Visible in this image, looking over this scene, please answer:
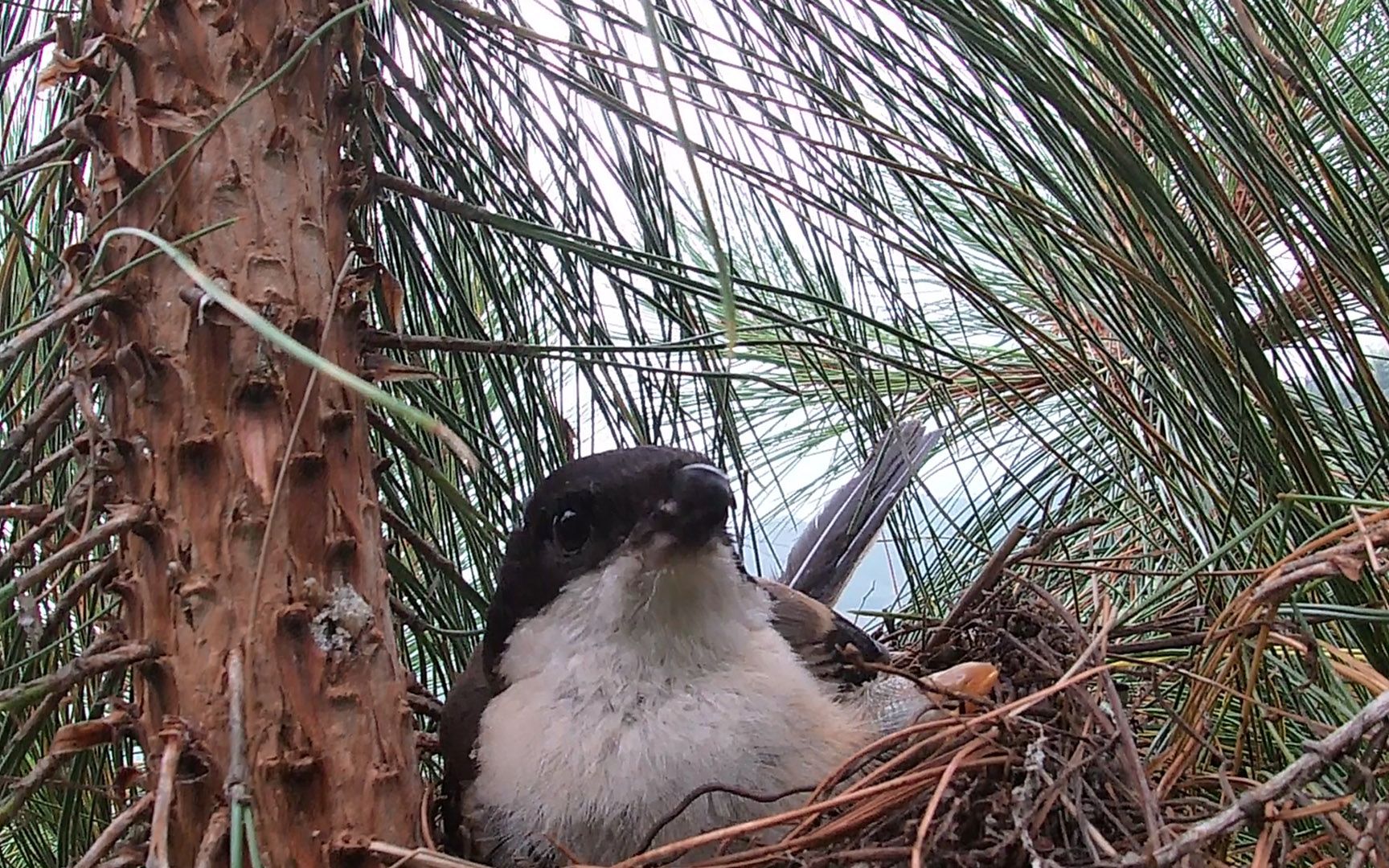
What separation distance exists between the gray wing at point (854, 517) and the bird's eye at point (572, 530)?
340mm

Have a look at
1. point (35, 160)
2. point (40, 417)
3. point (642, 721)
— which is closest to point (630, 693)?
point (642, 721)

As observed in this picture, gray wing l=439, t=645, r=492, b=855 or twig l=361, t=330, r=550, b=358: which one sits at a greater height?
twig l=361, t=330, r=550, b=358

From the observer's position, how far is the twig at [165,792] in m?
0.63

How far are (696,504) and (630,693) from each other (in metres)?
0.17

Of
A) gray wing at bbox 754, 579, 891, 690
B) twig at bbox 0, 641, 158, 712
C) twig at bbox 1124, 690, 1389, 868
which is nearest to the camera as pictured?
twig at bbox 1124, 690, 1389, 868

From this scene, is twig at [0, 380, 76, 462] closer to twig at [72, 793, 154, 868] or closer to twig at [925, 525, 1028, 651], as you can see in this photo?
twig at [72, 793, 154, 868]

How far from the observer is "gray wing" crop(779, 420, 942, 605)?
1.37 m

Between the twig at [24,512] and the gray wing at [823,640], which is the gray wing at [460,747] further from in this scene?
the twig at [24,512]

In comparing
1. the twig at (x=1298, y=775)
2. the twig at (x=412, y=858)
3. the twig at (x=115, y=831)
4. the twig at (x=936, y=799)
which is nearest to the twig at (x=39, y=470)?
the twig at (x=115, y=831)

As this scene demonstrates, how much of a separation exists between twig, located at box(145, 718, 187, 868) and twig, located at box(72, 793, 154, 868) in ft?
0.04

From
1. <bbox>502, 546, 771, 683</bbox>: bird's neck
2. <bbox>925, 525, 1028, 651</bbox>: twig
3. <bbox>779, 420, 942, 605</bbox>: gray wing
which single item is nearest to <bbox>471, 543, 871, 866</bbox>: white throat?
<bbox>502, 546, 771, 683</bbox>: bird's neck

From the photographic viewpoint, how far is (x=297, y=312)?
0.84 m

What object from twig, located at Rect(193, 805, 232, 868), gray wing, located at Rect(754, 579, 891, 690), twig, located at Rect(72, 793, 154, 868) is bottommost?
gray wing, located at Rect(754, 579, 891, 690)

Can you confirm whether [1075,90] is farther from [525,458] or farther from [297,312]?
[525,458]
